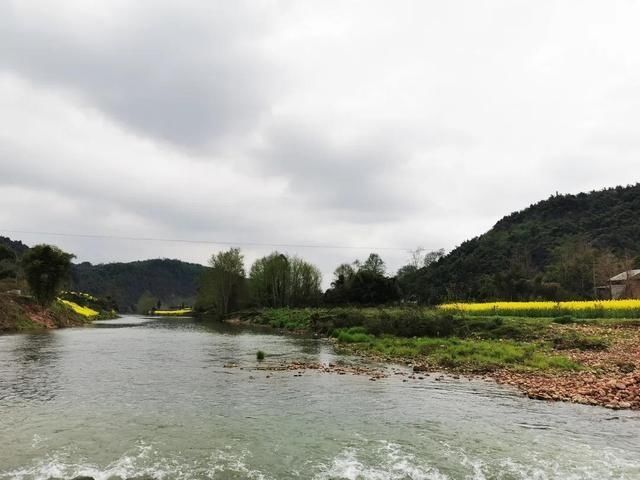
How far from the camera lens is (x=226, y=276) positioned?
383 ft

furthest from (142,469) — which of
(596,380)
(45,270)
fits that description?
(45,270)

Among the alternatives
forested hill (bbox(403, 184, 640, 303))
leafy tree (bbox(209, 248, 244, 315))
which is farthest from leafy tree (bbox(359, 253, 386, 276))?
leafy tree (bbox(209, 248, 244, 315))

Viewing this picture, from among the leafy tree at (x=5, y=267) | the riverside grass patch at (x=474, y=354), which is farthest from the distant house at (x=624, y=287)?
the leafy tree at (x=5, y=267)

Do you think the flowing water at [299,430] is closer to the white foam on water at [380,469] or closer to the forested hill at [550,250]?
the white foam on water at [380,469]

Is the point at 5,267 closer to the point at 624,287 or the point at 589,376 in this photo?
the point at 589,376

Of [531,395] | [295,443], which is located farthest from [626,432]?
[295,443]

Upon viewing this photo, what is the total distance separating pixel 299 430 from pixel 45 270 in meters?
67.6

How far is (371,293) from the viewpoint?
289 ft

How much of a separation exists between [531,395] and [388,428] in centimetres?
688

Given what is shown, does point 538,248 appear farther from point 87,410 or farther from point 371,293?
point 87,410

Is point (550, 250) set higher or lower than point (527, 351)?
higher

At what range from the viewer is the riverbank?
17000 millimetres

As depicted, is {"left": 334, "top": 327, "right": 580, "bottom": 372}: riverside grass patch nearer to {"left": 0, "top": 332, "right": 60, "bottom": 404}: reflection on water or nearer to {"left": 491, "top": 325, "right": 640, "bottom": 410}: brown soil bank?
{"left": 491, "top": 325, "right": 640, "bottom": 410}: brown soil bank

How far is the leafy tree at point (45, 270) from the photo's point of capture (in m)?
66.2
